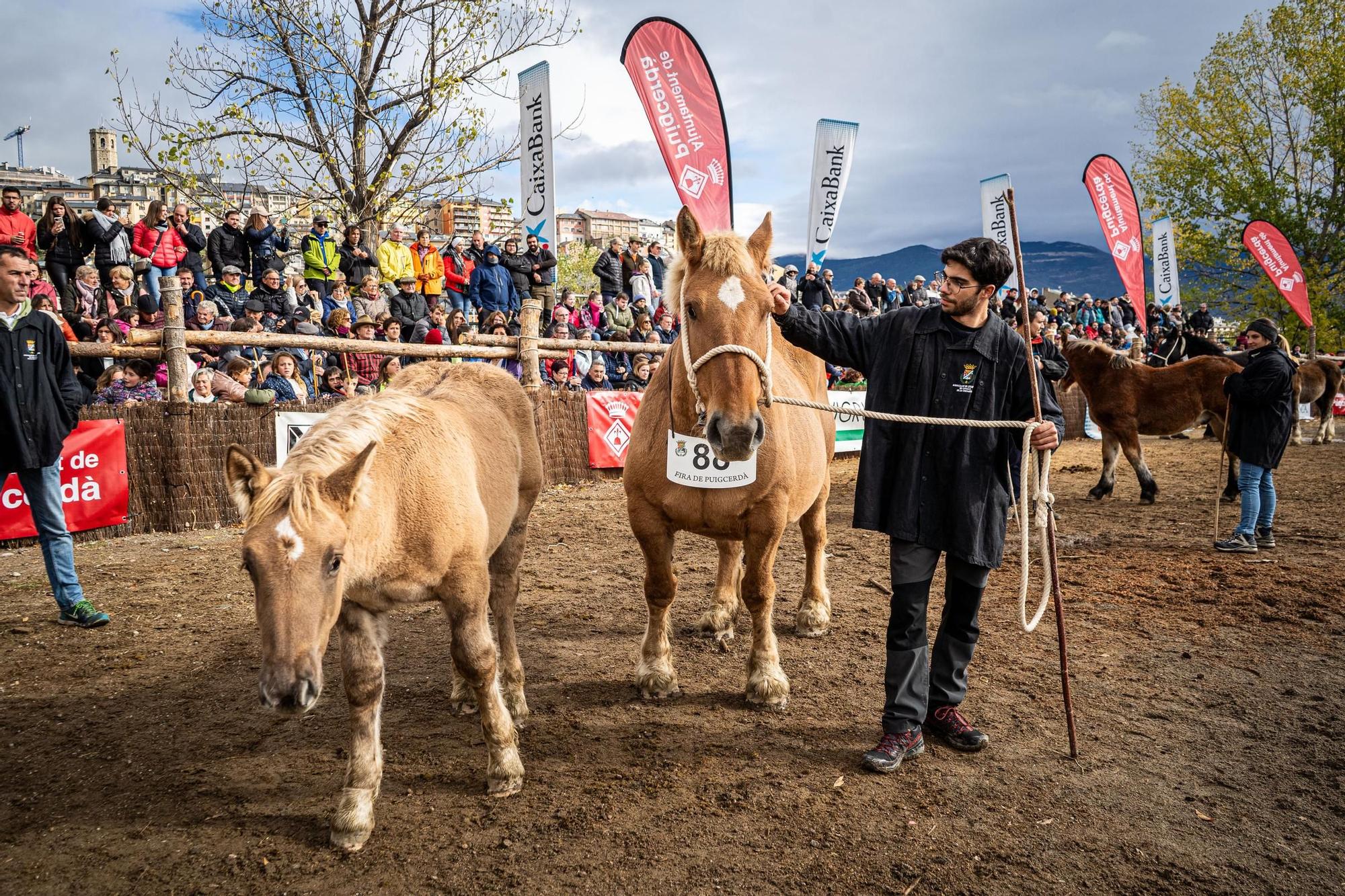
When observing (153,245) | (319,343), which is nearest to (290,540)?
(319,343)

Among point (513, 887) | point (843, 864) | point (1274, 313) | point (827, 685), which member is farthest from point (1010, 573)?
point (1274, 313)

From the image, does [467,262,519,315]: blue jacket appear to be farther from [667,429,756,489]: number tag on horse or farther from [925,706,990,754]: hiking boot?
[925,706,990,754]: hiking boot

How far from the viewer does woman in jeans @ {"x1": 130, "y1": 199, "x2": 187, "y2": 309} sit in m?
10.4

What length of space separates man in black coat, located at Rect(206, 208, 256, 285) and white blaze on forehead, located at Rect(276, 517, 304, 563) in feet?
33.8

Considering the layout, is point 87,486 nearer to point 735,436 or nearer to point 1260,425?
point 735,436

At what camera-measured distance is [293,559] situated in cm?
226

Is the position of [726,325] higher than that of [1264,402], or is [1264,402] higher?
[726,325]

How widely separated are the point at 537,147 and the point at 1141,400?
9864 millimetres

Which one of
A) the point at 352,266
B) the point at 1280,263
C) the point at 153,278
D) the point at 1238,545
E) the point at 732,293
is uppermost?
the point at 1280,263

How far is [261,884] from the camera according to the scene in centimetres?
258

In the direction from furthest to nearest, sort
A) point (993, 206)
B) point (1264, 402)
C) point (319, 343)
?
point (993, 206) → point (319, 343) → point (1264, 402)

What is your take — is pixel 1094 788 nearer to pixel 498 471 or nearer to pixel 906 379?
pixel 906 379

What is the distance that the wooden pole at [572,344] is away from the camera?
1030 centimetres

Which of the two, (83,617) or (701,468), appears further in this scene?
Answer: (83,617)
